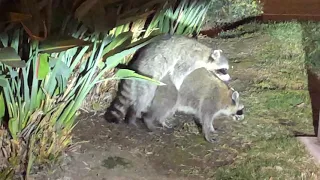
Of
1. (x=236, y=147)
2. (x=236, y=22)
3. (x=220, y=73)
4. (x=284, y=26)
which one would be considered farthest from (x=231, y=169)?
(x=236, y=22)

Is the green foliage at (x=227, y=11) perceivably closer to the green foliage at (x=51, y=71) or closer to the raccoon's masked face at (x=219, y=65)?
the raccoon's masked face at (x=219, y=65)

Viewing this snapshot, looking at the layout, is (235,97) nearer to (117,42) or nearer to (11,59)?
(117,42)

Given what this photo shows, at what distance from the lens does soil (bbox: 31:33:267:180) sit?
300cm

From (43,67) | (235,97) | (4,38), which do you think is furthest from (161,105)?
(4,38)

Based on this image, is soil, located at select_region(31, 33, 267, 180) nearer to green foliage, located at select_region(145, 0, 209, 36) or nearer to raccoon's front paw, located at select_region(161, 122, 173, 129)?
raccoon's front paw, located at select_region(161, 122, 173, 129)

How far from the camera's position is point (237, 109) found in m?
3.50

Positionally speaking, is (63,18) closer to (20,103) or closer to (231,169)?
(20,103)

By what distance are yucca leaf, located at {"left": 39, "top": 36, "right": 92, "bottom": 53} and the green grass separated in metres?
Result: 0.91

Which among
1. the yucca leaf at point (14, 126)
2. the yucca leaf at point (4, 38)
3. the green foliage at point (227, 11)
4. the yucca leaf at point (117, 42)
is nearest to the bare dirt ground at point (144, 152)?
the yucca leaf at point (14, 126)

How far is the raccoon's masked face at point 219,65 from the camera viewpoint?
3.74 metres

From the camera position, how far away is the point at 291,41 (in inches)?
190

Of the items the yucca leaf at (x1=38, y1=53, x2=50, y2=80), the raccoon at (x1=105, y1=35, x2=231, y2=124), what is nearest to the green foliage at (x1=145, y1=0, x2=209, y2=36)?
the raccoon at (x1=105, y1=35, x2=231, y2=124)

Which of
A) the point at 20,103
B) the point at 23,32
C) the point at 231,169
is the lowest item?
the point at 231,169

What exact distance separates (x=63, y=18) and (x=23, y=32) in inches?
7.4
